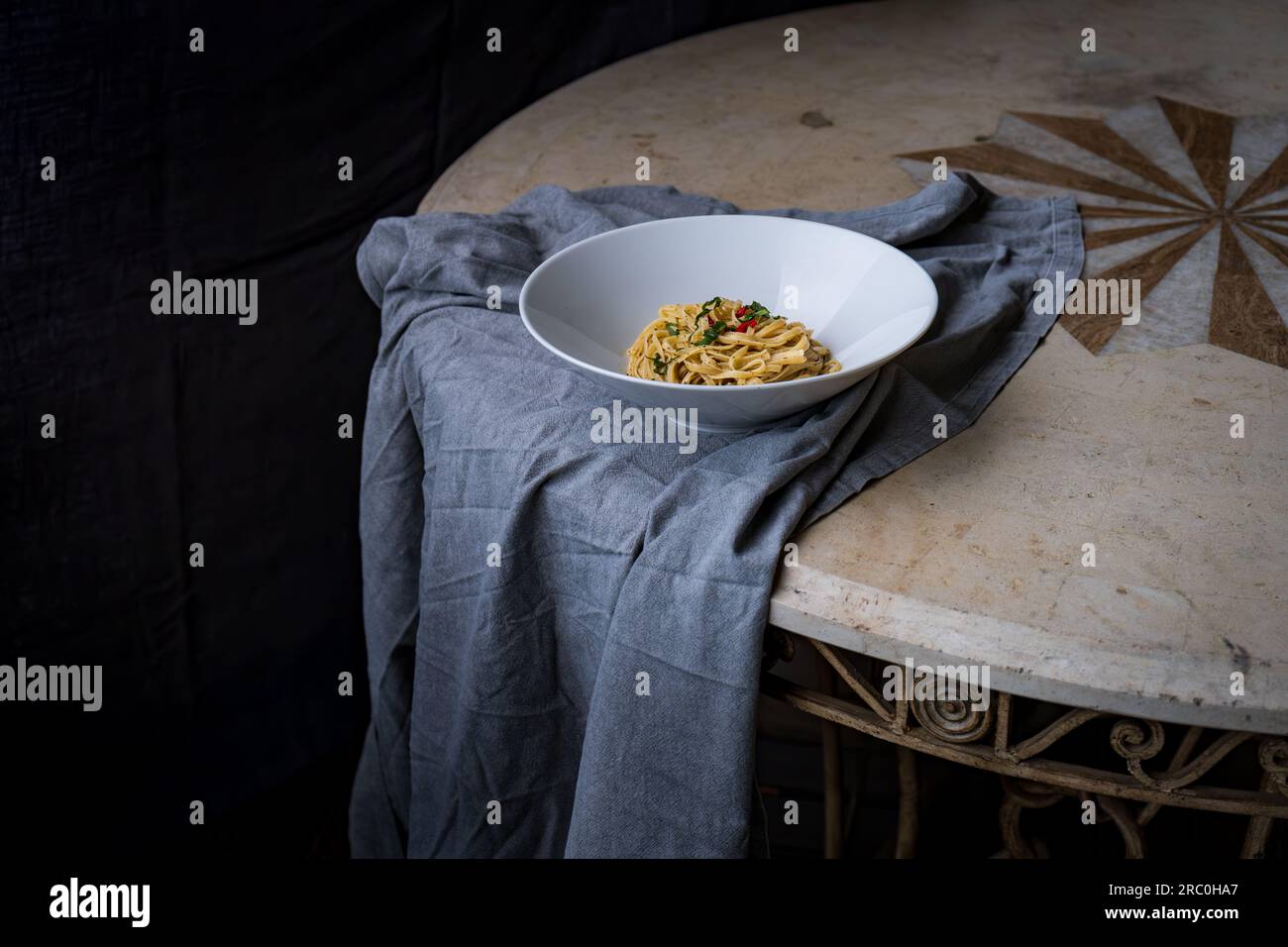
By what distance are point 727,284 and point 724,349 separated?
19 cm

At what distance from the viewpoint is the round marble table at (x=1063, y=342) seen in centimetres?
89

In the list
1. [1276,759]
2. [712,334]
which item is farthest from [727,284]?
[1276,759]

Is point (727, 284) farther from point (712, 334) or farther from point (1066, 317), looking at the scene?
point (1066, 317)

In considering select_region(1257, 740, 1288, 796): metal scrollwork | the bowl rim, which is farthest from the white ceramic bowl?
select_region(1257, 740, 1288, 796): metal scrollwork

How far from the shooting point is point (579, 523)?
1.03m

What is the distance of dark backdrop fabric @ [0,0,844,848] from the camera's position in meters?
1.48

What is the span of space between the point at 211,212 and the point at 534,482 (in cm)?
84

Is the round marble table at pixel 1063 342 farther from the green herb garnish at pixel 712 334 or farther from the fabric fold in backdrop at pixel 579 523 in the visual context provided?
the green herb garnish at pixel 712 334

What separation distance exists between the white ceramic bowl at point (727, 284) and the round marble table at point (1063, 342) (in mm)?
140

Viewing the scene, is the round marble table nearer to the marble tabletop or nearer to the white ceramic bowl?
the marble tabletop

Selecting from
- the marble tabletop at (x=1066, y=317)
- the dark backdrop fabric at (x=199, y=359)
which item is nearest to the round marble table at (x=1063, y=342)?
the marble tabletop at (x=1066, y=317)
